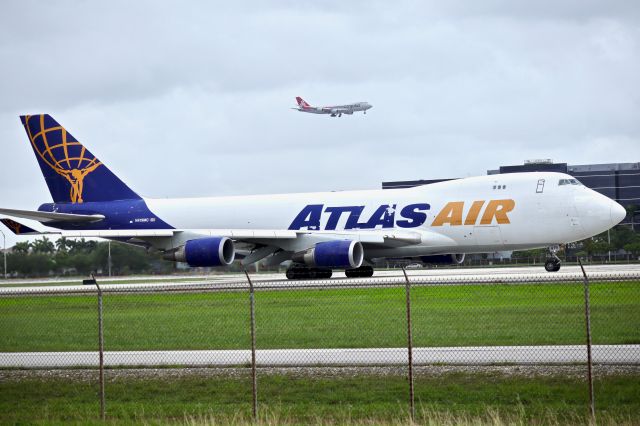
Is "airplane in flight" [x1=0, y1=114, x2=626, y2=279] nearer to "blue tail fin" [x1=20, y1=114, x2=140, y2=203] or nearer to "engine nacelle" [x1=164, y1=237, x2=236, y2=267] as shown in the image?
"engine nacelle" [x1=164, y1=237, x2=236, y2=267]

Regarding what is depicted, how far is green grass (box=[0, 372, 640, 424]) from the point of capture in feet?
41.5

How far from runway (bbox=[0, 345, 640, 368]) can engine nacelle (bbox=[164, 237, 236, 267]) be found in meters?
20.2

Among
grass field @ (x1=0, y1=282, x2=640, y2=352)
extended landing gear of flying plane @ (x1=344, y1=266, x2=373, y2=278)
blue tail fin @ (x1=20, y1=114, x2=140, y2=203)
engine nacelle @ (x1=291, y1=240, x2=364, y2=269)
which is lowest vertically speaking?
extended landing gear of flying plane @ (x1=344, y1=266, x2=373, y2=278)

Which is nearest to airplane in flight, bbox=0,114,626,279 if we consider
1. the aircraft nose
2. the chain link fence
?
the aircraft nose

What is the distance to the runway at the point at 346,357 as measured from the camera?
52.9ft

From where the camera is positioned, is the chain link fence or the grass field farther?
the grass field

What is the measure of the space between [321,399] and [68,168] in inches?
1512

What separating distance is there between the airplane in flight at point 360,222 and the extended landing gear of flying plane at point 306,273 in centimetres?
5

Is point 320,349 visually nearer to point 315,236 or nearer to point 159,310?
point 159,310

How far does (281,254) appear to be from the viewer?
42.5 metres

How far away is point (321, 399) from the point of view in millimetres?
13859

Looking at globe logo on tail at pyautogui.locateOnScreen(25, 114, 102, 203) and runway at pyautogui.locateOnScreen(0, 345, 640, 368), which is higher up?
globe logo on tail at pyautogui.locateOnScreen(25, 114, 102, 203)

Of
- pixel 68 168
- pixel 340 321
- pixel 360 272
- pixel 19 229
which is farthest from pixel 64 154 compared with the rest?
pixel 340 321

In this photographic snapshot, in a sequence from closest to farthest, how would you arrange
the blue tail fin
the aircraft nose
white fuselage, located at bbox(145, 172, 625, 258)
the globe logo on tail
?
the aircraft nose
white fuselage, located at bbox(145, 172, 625, 258)
the blue tail fin
the globe logo on tail
